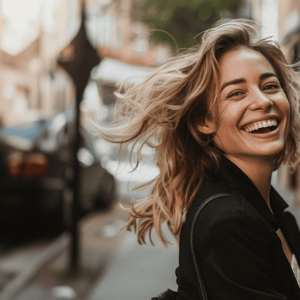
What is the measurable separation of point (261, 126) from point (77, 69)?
3.20 metres

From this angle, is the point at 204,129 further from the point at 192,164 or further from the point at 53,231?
the point at 53,231

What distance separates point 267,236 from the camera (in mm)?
1164

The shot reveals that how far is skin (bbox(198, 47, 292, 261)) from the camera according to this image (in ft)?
4.38

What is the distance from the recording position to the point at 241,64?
1.35 m

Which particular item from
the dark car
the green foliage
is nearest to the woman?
the dark car

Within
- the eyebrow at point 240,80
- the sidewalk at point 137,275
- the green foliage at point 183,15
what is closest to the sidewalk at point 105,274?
the sidewalk at point 137,275

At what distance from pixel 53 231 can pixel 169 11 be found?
7203 millimetres

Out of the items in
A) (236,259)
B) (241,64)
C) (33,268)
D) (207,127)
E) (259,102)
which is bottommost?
(33,268)

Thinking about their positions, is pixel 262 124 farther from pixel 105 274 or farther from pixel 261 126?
pixel 105 274

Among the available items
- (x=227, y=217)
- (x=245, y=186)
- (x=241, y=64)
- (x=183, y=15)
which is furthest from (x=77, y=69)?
(x=183, y=15)

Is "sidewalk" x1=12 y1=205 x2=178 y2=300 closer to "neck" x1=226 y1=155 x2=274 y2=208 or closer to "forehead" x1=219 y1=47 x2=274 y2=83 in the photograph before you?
"neck" x1=226 y1=155 x2=274 y2=208

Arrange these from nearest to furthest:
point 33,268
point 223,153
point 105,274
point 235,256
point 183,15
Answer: point 235,256
point 223,153
point 105,274
point 33,268
point 183,15

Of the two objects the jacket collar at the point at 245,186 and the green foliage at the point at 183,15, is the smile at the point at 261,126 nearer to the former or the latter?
the jacket collar at the point at 245,186

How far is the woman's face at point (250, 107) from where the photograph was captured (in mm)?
1333
